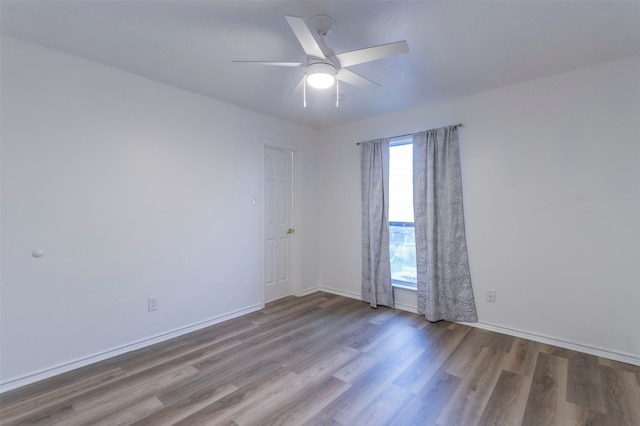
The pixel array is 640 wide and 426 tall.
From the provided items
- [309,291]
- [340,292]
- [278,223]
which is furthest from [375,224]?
[309,291]

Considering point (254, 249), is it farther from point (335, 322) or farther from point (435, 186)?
point (435, 186)

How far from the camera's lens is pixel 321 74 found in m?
2.00

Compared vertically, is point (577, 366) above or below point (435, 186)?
below

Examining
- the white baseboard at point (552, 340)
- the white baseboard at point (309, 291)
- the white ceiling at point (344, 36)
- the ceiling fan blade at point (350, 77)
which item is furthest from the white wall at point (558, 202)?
the white baseboard at point (309, 291)

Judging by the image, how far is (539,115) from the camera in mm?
2871

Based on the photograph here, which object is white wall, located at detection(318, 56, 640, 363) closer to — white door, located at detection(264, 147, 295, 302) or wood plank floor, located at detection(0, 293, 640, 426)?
wood plank floor, located at detection(0, 293, 640, 426)

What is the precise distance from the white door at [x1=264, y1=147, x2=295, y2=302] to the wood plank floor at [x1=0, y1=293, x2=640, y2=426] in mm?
1142

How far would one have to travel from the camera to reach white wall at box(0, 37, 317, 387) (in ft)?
7.17

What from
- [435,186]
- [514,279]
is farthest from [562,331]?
[435,186]

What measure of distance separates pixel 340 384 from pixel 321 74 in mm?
2246

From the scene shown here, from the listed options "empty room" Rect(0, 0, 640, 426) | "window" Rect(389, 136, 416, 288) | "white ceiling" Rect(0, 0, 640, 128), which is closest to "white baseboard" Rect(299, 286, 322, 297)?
"empty room" Rect(0, 0, 640, 426)

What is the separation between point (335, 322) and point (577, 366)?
2166 millimetres

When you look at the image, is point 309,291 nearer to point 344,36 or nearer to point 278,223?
point 278,223

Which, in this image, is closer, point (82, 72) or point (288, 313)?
point (82, 72)
